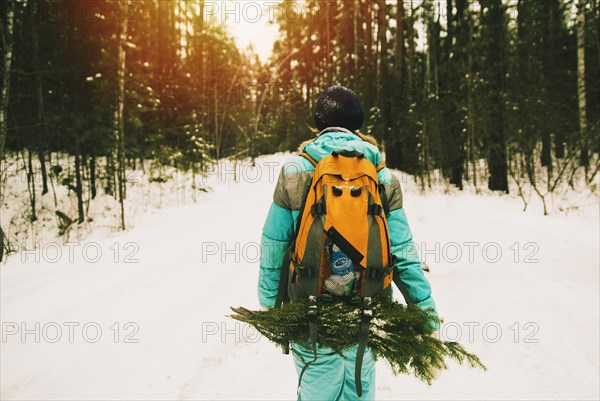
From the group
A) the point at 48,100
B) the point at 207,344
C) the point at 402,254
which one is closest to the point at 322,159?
the point at 402,254

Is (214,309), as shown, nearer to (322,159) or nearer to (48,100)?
(322,159)

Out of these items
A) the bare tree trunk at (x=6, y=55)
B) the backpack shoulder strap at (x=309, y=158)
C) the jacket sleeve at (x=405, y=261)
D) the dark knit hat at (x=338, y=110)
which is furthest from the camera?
the bare tree trunk at (x=6, y=55)

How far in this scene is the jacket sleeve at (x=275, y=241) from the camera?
190 centimetres

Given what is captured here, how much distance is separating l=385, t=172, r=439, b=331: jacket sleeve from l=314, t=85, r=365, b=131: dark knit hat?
411 millimetres

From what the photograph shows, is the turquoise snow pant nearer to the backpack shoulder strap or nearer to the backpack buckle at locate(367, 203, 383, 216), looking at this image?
the backpack buckle at locate(367, 203, 383, 216)

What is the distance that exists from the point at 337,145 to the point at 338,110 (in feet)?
0.98

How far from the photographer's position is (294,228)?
194cm

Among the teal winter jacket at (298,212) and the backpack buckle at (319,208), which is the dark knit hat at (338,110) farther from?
the backpack buckle at (319,208)

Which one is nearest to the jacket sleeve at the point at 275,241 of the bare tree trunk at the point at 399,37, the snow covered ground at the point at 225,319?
the snow covered ground at the point at 225,319

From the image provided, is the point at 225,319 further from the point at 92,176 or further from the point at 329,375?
the point at 92,176

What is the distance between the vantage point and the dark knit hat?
2.05 metres

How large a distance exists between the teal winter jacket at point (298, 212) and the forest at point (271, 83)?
29.9 ft

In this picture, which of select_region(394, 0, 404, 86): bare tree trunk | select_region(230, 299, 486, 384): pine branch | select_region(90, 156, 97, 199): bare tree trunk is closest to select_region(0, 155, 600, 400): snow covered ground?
select_region(230, 299, 486, 384): pine branch

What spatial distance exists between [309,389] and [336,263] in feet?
2.46
